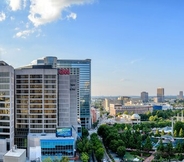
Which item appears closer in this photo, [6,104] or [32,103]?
[6,104]

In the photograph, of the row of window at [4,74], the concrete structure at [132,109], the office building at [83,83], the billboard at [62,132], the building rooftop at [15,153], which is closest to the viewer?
the building rooftop at [15,153]

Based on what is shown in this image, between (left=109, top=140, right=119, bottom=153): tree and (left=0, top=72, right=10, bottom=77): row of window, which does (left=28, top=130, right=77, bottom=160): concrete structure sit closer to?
(left=109, top=140, right=119, bottom=153): tree

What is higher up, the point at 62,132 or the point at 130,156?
the point at 62,132

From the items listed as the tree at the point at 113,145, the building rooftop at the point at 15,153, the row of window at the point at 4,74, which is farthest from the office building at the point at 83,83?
the building rooftop at the point at 15,153

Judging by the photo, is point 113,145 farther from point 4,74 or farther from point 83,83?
point 83,83

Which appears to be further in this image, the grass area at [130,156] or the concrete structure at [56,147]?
the grass area at [130,156]

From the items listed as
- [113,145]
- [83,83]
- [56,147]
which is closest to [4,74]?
[56,147]

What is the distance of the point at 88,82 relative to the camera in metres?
116

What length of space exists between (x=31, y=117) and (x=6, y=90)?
9593 millimetres

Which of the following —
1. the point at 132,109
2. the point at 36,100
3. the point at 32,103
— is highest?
the point at 36,100

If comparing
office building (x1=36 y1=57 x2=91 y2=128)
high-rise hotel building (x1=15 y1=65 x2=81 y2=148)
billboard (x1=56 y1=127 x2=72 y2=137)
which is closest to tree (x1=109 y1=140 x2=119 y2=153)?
billboard (x1=56 y1=127 x2=72 y2=137)

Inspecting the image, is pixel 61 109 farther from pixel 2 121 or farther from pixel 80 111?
pixel 80 111

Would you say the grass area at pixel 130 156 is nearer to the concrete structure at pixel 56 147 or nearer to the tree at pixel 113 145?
the tree at pixel 113 145

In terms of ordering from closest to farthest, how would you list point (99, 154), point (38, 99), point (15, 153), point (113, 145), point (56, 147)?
point (15, 153) → point (99, 154) → point (56, 147) → point (38, 99) → point (113, 145)
